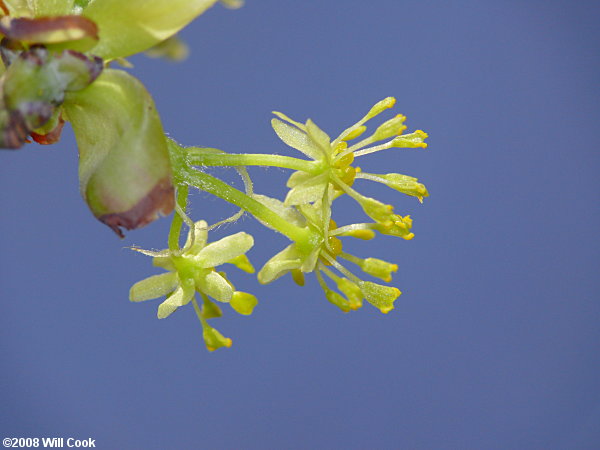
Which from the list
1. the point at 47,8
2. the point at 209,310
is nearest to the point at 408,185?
the point at 209,310

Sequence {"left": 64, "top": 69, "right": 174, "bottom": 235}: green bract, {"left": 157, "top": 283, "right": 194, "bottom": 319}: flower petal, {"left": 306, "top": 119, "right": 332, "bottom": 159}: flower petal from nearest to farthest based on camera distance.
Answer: {"left": 64, "top": 69, "right": 174, "bottom": 235}: green bract, {"left": 306, "top": 119, "right": 332, "bottom": 159}: flower petal, {"left": 157, "top": 283, "right": 194, "bottom": 319}: flower petal

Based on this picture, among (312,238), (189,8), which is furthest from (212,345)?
(189,8)

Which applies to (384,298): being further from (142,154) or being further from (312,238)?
(142,154)

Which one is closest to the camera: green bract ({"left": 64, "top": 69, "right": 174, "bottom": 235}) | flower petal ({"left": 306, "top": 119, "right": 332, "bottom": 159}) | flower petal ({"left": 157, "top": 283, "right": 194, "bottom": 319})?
green bract ({"left": 64, "top": 69, "right": 174, "bottom": 235})

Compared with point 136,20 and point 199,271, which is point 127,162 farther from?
point 199,271

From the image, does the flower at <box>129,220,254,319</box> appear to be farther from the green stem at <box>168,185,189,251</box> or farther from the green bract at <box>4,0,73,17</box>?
the green bract at <box>4,0,73,17</box>

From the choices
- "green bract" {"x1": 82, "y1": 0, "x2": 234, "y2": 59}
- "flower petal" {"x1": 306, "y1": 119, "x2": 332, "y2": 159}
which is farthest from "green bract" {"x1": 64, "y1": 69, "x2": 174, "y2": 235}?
"flower petal" {"x1": 306, "y1": 119, "x2": 332, "y2": 159}

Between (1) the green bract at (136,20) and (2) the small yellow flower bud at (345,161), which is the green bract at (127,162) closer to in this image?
(1) the green bract at (136,20)
